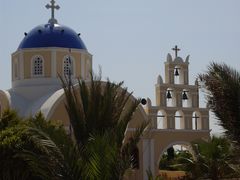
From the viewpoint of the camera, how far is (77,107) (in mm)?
11375

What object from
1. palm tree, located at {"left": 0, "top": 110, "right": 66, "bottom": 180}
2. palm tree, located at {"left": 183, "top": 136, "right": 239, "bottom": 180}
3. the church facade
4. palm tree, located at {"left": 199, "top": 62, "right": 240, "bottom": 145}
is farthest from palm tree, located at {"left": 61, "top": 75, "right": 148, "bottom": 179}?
the church facade

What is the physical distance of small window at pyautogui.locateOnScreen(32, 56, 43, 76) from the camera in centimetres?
2717

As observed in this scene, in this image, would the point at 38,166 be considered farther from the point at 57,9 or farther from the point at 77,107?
the point at 57,9

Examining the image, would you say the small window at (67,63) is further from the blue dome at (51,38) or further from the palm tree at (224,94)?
the palm tree at (224,94)

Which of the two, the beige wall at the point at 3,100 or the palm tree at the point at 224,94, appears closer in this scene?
the palm tree at the point at 224,94

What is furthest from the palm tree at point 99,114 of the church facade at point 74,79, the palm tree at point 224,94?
the church facade at point 74,79

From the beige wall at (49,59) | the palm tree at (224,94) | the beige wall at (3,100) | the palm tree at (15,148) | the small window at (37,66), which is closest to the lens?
the palm tree at (224,94)

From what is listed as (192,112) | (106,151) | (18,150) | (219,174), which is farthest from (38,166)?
(192,112)

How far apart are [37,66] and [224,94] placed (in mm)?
18494

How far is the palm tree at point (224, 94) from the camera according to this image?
32.4ft

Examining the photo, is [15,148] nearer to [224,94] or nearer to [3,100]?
[224,94]

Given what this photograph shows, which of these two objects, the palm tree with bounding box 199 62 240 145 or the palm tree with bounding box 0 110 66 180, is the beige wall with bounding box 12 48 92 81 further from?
the palm tree with bounding box 199 62 240 145

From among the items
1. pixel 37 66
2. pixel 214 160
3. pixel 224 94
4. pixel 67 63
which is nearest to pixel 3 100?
pixel 37 66

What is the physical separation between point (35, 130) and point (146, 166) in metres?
16.7
